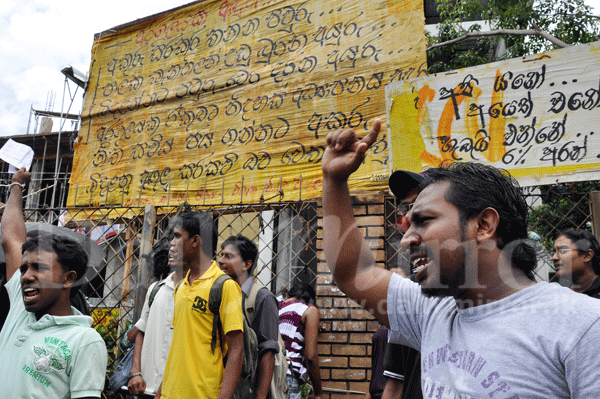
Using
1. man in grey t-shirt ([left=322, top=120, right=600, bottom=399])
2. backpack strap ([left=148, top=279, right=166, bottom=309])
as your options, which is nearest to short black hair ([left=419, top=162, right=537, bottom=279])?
man in grey t-shirt ([left=322, top=120, right=600, bottom=399])

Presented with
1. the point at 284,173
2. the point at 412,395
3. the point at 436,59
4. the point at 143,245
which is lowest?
the point at 412,395

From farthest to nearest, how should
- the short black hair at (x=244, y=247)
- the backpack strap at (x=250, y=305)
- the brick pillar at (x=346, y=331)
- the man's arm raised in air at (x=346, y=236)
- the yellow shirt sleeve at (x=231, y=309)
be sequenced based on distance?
the brick pillar at (x=346, y=331) < the short black hair at (x=244, y=247) < the backpack strap at (x=250, y=305) < the yellow shirt sleeve at (x=231, y=309) < the man's arm raised in air at (x=346, y=236)

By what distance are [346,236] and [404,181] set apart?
297 mm

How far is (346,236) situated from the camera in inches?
60.5

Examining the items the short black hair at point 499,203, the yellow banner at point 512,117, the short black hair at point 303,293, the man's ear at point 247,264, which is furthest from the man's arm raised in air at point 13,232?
the yellow banner at point 512,117

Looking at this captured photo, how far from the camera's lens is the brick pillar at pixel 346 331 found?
387cm

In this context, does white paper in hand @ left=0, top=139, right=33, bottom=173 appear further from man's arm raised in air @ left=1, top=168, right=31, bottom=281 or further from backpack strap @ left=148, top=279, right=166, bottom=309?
backpack strap @ left=148, top=279, right=166, bottom=309

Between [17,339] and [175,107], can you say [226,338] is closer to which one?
[17,339]

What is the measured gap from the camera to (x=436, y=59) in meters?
10.9

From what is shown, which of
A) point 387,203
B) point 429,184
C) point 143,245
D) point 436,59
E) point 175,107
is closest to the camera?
point 429,184

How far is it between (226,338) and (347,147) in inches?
62.9

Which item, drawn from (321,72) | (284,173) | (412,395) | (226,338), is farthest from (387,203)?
(412,395)

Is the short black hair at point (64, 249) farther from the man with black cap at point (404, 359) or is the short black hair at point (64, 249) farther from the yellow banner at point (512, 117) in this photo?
the yellow banner at point (512, 117)

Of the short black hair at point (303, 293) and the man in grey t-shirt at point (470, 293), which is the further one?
the short black hair at point (303, 293)
